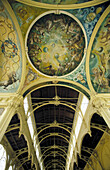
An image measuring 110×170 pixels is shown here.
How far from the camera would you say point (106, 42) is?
1026 centimetres

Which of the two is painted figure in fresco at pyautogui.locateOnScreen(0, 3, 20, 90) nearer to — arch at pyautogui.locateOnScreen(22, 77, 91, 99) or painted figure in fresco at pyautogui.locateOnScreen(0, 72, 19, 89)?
painted figure in fresco at pyautogui.locateOnScreen(0, 72, 19, 89)

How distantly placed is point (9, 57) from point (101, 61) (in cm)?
894

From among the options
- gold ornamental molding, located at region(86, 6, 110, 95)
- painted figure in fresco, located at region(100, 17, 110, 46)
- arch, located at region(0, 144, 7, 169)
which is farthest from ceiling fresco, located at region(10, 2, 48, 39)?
arch, located at region(0, 144, 7, 169)

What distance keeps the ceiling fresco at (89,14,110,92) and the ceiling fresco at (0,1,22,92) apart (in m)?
7.43

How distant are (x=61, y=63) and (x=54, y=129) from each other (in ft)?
46.8

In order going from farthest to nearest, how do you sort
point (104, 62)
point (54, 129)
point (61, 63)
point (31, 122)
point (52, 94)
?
point (54, 129)
point (31, 122)
point (52, 94)
point (61, 63)
point (104, 62)

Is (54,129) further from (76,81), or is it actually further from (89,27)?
(89,27)

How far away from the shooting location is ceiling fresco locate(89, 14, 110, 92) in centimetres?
1001

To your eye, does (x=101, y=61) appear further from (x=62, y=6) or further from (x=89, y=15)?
(x=62, y=6)

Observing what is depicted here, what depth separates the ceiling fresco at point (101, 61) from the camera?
10.0m

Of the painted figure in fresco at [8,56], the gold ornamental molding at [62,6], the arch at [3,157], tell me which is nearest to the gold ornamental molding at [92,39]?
the gold ornamental molding at [62,6]

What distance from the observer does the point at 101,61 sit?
36.3 ft

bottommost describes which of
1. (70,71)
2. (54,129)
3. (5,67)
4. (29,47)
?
(54,129)

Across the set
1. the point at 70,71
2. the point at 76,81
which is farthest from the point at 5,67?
the point at 76,81
